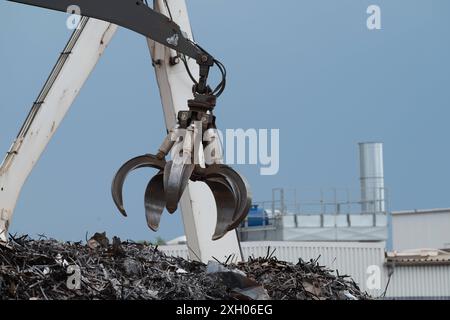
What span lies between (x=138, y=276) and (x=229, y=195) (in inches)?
39.1

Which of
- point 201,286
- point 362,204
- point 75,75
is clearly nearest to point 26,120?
point 75,75

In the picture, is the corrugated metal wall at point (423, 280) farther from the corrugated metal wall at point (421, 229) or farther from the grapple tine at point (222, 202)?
the grapple tine at point (222, 202)

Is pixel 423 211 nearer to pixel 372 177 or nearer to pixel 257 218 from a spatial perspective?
pixel 372 177

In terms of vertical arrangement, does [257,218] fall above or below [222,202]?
below

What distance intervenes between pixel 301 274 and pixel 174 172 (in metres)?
0.90

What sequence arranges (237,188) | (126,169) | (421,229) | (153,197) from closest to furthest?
(237,188) → (126,169) → (153,197) → (421,229)

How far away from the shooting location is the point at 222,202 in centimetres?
563

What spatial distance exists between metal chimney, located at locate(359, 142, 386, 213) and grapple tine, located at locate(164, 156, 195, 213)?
62.1ft

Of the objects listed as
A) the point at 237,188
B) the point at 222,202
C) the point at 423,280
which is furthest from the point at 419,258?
the point at 237,188

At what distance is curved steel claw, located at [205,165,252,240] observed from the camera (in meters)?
5.39

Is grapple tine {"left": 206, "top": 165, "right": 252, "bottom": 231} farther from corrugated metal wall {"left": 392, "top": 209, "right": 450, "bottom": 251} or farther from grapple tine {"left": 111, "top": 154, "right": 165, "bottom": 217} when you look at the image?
corrugated metal wall {"left": 392, "top": 209, "right": 450, "bottom": 251}

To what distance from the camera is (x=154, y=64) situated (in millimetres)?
8703

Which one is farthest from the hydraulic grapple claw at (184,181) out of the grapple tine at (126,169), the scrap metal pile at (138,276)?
the scrap metal pile at (138,276)

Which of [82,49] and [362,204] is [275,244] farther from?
[82,49]
